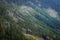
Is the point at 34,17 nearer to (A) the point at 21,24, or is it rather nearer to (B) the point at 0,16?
(A) the point at 21,24

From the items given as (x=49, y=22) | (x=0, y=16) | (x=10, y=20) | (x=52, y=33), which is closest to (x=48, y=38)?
(x=52, y=33)

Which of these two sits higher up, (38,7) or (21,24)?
(38,7)

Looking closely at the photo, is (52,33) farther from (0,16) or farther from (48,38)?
(0,16)

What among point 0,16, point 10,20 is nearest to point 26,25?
point 10,20

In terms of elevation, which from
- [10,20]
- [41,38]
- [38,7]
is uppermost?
[38,7]

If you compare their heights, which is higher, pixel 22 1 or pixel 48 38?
pixel 22 1

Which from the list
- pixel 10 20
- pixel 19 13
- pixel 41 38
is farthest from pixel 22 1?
pixel 41 38

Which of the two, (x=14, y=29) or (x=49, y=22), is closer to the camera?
(x=14, y=29)

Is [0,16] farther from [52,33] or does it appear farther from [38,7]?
[52,33]
